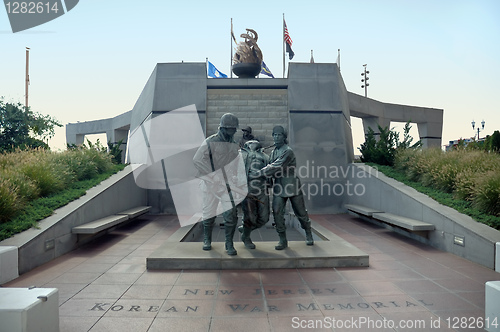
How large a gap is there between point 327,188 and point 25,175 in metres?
9.76

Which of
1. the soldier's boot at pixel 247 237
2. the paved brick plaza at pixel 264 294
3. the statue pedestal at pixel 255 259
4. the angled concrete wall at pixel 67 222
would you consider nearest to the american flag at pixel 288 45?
the angled concrete wall at pixel 67 222

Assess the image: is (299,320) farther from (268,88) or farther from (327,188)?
(268,88)

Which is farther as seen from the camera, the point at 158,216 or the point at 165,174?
the point at 165,174

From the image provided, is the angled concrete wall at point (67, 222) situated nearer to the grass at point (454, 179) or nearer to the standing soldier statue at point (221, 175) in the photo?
the standing soldier statue at point (221, 175)

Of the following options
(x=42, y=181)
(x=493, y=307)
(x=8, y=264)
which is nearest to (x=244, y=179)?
(x=493, y=307)

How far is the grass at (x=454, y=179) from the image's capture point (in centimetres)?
640

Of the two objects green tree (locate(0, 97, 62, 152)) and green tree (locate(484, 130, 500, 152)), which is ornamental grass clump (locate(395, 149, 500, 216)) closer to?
green tree (locate(484, 130, 500, 152))

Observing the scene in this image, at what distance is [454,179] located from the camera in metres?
8.00

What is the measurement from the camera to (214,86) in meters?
13.0

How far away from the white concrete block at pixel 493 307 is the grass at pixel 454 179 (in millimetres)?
3477

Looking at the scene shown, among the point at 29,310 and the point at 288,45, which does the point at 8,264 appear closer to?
the point at 29,310

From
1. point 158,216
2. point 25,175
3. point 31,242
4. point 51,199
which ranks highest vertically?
point 25,175

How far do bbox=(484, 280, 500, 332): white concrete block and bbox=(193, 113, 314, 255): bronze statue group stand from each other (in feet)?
10.4

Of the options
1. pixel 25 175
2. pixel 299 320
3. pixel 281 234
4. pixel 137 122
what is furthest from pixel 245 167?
pixel 137 122
